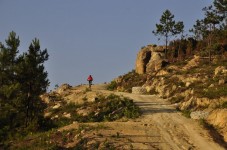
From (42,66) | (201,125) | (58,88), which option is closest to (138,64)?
(58,88)

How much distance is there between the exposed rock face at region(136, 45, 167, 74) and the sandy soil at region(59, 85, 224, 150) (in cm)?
2470

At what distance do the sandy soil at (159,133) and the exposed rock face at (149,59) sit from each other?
24.7 meters

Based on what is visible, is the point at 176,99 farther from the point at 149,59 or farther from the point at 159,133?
the point at 149,59

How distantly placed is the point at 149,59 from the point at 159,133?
34.8 meters

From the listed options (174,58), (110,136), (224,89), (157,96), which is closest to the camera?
(110,136)

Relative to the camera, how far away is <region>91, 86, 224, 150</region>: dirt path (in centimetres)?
2445

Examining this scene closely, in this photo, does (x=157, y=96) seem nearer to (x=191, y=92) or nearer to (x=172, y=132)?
(x=191, y=92)

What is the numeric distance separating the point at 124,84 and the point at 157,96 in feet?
46.5

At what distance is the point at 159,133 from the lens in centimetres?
2681

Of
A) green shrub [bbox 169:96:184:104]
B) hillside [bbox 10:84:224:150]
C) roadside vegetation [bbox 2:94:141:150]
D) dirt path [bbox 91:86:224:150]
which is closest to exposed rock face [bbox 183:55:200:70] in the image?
green shrub [bbox 169:96:184:104]

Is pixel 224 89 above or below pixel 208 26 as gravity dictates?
below

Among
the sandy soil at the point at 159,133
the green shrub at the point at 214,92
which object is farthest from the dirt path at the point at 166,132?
the green shrub at the point at 214,92

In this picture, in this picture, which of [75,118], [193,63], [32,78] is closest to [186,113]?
[75,118]

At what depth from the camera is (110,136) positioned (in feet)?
84.6
